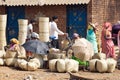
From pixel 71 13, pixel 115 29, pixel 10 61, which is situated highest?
pixel 71 13

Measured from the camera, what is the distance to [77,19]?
61.8 feet

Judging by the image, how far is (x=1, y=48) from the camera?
16438 millimetres

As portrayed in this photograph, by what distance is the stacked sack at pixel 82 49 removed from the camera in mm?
13310

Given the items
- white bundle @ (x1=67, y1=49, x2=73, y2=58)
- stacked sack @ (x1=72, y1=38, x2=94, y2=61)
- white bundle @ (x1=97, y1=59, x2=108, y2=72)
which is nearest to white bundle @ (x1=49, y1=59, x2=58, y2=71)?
stacked sack @ (x1=72, y1=38, x2=94, y2=61)

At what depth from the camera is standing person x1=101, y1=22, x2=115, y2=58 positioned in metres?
14.5

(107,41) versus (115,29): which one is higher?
(115,29)

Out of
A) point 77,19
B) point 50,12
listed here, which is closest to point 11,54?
point 50,12

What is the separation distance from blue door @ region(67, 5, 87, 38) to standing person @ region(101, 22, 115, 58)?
4.02 metres

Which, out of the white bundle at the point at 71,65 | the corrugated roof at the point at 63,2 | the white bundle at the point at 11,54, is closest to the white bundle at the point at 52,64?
the white bundle at the point at 71,65

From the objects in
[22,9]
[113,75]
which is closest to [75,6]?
[22,9]

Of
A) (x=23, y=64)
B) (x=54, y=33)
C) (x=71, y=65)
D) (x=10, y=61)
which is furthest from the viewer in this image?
(x=54, y=33)

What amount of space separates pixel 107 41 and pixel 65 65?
2250mm

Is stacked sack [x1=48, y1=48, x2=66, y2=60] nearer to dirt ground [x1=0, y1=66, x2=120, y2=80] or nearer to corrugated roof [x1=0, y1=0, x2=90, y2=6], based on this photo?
dirt ground [x1=0, y1=66, x2=120, y2=80]

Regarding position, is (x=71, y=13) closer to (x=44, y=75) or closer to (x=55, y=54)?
(x=55, y=54)
